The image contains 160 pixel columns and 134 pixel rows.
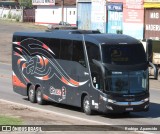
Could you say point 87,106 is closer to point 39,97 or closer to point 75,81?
point 75,81

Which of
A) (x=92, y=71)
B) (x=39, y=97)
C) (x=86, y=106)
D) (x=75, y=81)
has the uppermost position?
(x=92, y=71)

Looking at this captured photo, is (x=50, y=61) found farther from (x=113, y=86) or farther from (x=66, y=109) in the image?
(x=113, y=86)

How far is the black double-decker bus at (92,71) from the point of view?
20000 millimetres

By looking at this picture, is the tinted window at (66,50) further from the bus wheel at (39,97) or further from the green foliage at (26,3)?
the green foliage at (26,3)

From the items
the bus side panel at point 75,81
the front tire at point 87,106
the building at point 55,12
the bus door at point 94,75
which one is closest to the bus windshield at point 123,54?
the bus door at point 94,75

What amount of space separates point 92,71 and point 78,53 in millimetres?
1209

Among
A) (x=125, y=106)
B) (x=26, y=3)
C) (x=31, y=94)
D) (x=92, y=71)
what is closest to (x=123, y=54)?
(x=92, y=71)

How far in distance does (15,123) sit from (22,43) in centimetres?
897

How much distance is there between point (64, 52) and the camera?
22.4 meters

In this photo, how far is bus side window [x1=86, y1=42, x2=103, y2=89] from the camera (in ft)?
66.2

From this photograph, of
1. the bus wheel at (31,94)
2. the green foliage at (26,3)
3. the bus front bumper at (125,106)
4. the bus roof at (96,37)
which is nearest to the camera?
the bus front bumper at (125,106)

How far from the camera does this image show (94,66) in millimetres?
20375

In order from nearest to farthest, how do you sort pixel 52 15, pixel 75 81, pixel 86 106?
pixel 86 106 < pixel 75 81 < pixel 52 15

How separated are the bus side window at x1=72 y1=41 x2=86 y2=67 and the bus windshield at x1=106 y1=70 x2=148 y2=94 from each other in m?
1.47
